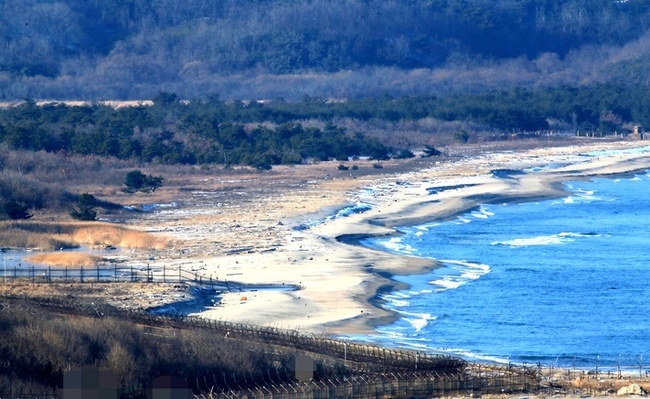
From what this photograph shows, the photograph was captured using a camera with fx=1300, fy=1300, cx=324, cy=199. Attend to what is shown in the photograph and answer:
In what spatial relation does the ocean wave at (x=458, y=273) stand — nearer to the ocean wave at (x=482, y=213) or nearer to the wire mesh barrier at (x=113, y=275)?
the wire mesh barrier at (x=113, y=275)

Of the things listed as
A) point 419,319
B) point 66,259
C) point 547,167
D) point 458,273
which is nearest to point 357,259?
point 458,273

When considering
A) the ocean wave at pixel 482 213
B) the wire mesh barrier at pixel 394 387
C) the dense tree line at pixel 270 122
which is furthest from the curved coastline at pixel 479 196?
the dense tree line at pixel 270 122

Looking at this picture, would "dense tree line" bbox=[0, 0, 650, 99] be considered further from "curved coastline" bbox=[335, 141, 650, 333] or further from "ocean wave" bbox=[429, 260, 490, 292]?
"ocean wave" bbox=[429, 260, 490, 292]

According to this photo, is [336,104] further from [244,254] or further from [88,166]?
[244,254]

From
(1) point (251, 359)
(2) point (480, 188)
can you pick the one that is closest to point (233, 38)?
(2) point (480, 188)

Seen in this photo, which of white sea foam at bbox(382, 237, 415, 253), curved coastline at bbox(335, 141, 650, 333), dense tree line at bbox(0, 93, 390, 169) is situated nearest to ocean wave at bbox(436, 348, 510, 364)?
curved coastline at bbox(335, 141, 650, 333)

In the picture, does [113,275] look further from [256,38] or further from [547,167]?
[256,38]
